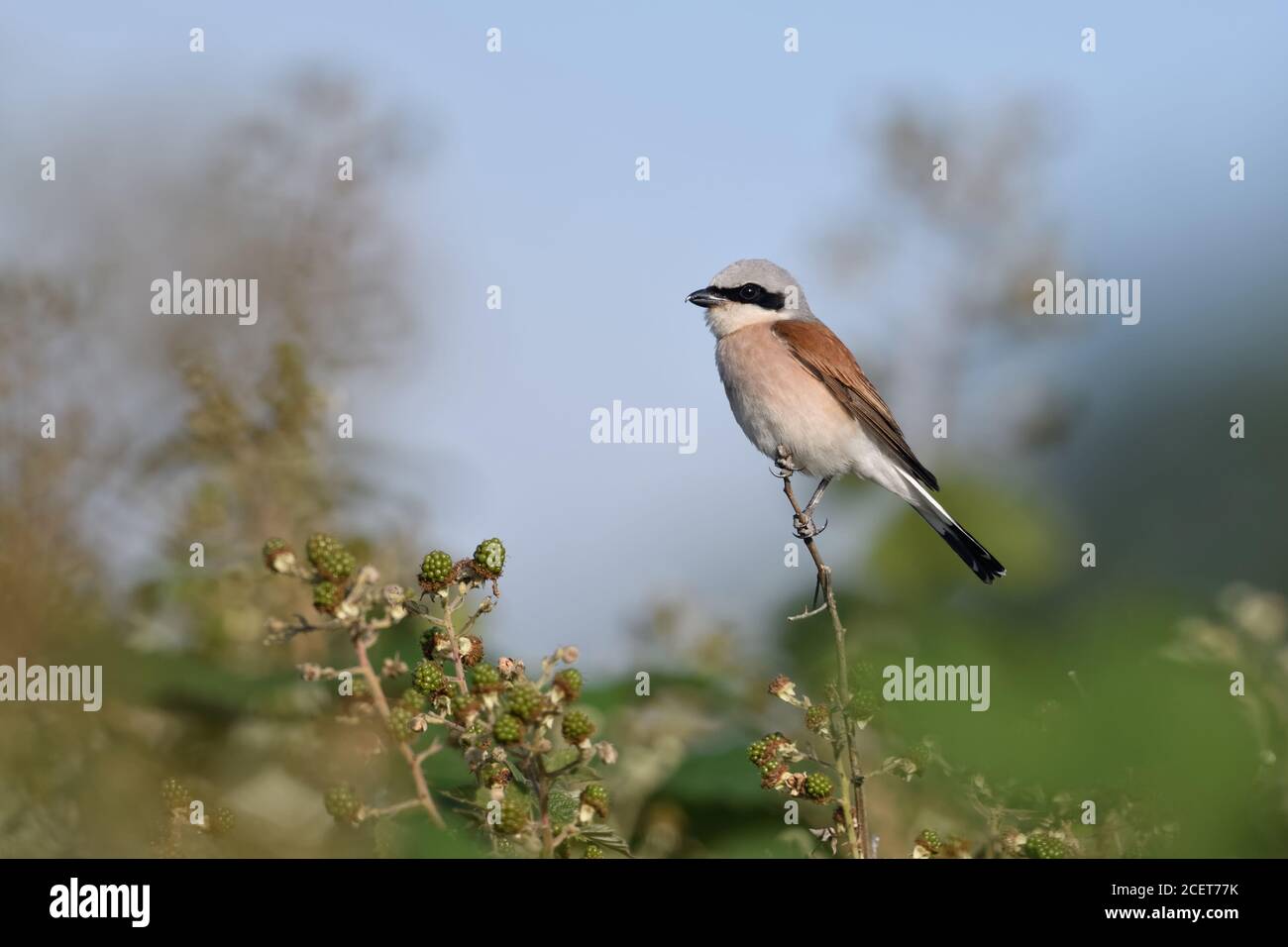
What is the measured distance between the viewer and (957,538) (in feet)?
13.9

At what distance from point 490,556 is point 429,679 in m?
0.16

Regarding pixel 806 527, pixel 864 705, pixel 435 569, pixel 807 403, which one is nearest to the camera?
pixel 435 569

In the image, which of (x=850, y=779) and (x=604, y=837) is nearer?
(x=604, y=837)

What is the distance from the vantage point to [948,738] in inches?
92.3

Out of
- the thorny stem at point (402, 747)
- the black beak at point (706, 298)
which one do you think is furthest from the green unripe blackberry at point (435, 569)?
the black beak at point (706, 298)

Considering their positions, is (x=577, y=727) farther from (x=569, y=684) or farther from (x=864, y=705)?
(x=864, y=705)

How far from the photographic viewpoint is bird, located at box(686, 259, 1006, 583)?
432 cm

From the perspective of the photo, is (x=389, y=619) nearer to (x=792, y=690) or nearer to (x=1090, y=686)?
(x=792, y=690)

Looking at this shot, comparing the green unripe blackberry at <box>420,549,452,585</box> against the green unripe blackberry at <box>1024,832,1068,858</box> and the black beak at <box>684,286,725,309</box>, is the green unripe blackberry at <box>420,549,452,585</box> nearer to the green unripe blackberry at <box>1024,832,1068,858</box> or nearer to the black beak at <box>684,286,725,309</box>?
the green unripe blackberry at <box>1024,832,1068,858</box>

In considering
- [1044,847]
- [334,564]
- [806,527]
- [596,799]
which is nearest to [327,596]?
[334,564]

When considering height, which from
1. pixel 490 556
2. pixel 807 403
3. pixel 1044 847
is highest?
pixel 807 403

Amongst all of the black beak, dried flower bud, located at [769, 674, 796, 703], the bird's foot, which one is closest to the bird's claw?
the bird's foot

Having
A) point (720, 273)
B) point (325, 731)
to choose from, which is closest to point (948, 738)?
point (325, 731)

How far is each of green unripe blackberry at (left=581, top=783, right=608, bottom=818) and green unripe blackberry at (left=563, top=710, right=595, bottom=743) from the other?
63 mm
